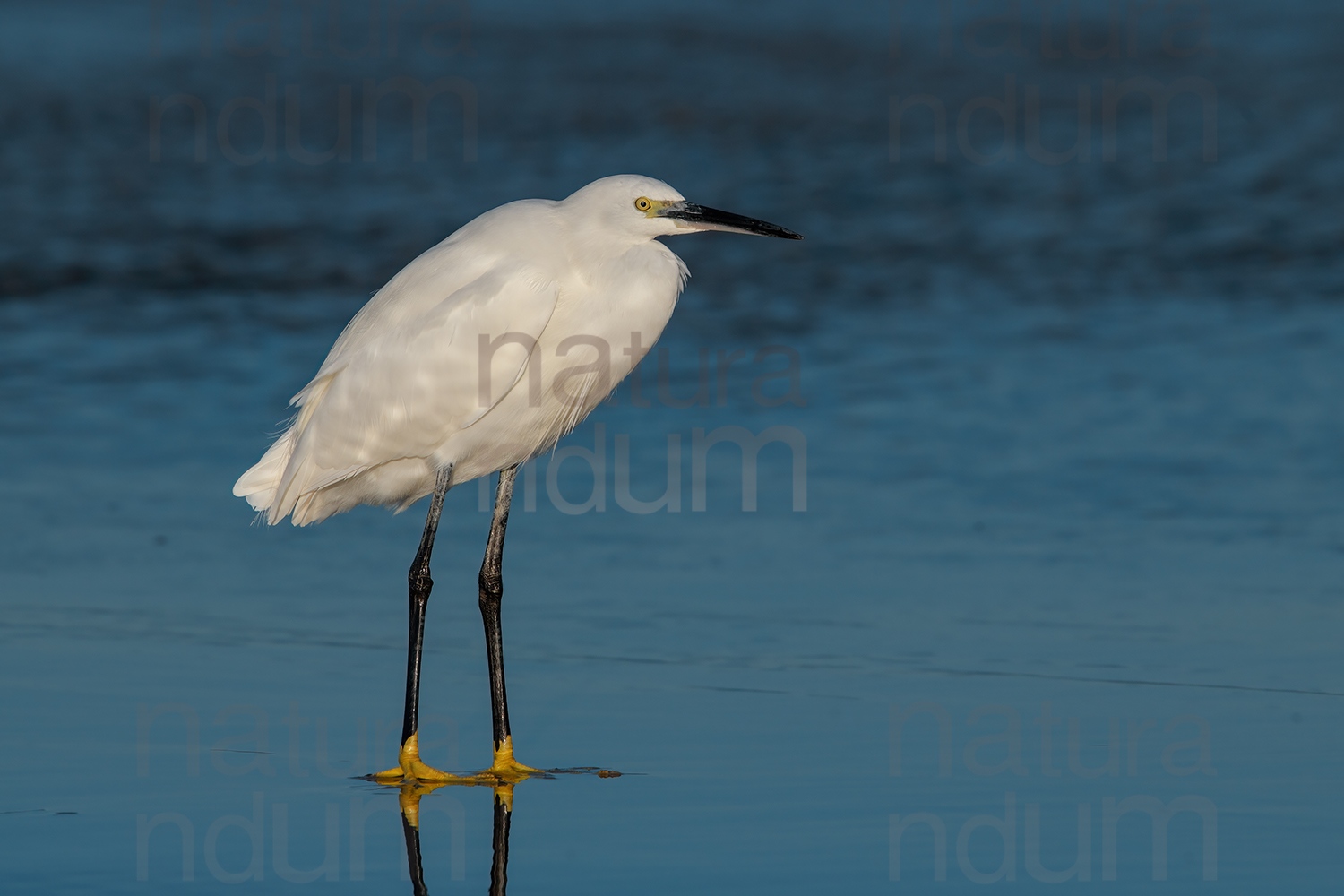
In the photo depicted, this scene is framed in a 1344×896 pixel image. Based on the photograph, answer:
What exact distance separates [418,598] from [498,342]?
85 cm

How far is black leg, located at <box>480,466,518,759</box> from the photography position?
5.43 m

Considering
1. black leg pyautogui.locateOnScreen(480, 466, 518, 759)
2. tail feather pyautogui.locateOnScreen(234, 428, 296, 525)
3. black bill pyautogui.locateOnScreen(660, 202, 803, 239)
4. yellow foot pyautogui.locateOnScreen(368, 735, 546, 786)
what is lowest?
yellow foot pyautogui.locateOnScreen(368, 735, 546, 786)

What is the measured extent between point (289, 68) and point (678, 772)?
49.3ft

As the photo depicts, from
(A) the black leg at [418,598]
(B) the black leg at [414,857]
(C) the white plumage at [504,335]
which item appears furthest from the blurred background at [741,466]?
(C) the white plumage at [504,335]

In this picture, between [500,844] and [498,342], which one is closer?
[500,844]

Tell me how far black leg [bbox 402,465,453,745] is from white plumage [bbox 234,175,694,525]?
0.09 m

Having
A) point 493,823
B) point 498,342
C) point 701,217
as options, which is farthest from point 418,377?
point 493,823

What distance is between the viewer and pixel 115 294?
1312 centimetres

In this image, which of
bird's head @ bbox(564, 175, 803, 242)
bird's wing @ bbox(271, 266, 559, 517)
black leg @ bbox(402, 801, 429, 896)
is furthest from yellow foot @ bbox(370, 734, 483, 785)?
bird's head @ bbox(564, 175, 803, 242)

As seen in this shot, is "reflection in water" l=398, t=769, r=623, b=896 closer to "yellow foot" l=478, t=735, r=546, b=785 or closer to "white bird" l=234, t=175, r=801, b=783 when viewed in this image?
"yellow foot" l=478, t=735, r=546, b=785

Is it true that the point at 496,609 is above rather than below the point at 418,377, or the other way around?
below

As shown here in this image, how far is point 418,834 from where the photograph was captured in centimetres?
462

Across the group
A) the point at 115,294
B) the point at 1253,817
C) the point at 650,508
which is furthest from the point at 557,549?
the point at 115,294

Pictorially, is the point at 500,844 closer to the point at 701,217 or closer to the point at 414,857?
the point at 414,857
